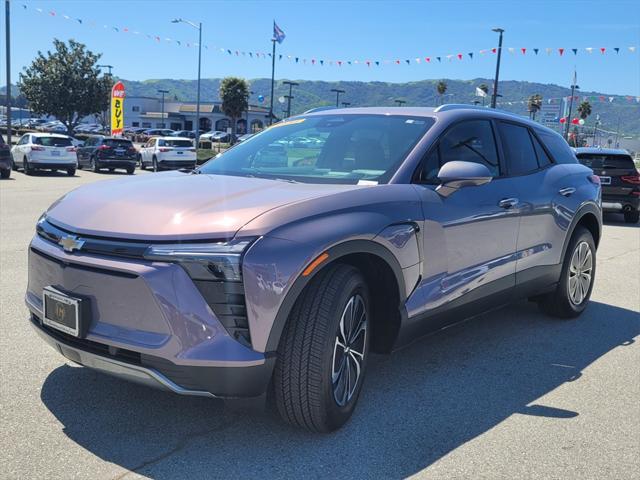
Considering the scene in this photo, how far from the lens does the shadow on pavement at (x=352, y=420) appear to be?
2.99 m

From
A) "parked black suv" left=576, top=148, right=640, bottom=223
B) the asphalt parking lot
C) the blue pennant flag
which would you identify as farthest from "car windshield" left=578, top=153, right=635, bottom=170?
the blue pennant flag

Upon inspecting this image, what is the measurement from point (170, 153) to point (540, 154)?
2390 cm

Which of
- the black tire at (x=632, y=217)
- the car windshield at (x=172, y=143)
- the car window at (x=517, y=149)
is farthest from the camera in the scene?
the car windshield at (x=172, y=143)

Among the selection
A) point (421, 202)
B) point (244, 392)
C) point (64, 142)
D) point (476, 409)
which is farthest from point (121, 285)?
point (64, 142)

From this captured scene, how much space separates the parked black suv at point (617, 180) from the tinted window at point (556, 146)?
962cm

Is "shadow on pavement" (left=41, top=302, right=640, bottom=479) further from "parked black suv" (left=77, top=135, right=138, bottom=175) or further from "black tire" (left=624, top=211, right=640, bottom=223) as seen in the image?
"parked black suv" (left=77, top=135, right=138, bottom=175)

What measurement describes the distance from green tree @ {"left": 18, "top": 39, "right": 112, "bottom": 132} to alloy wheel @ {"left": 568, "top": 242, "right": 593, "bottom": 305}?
47.5m

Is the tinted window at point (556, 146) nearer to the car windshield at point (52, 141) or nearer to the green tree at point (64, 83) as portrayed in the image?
the car windshield at point (52, 141)

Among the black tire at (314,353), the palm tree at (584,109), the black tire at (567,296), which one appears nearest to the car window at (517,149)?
the black tire at (567,296)

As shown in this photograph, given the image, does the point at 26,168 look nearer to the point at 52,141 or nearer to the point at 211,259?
the point at 52,141

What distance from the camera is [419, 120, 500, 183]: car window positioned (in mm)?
3988

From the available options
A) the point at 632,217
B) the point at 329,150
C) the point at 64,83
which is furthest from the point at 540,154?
the point at 64,83

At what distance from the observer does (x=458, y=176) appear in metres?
3.78

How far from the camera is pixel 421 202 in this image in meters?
3.71
